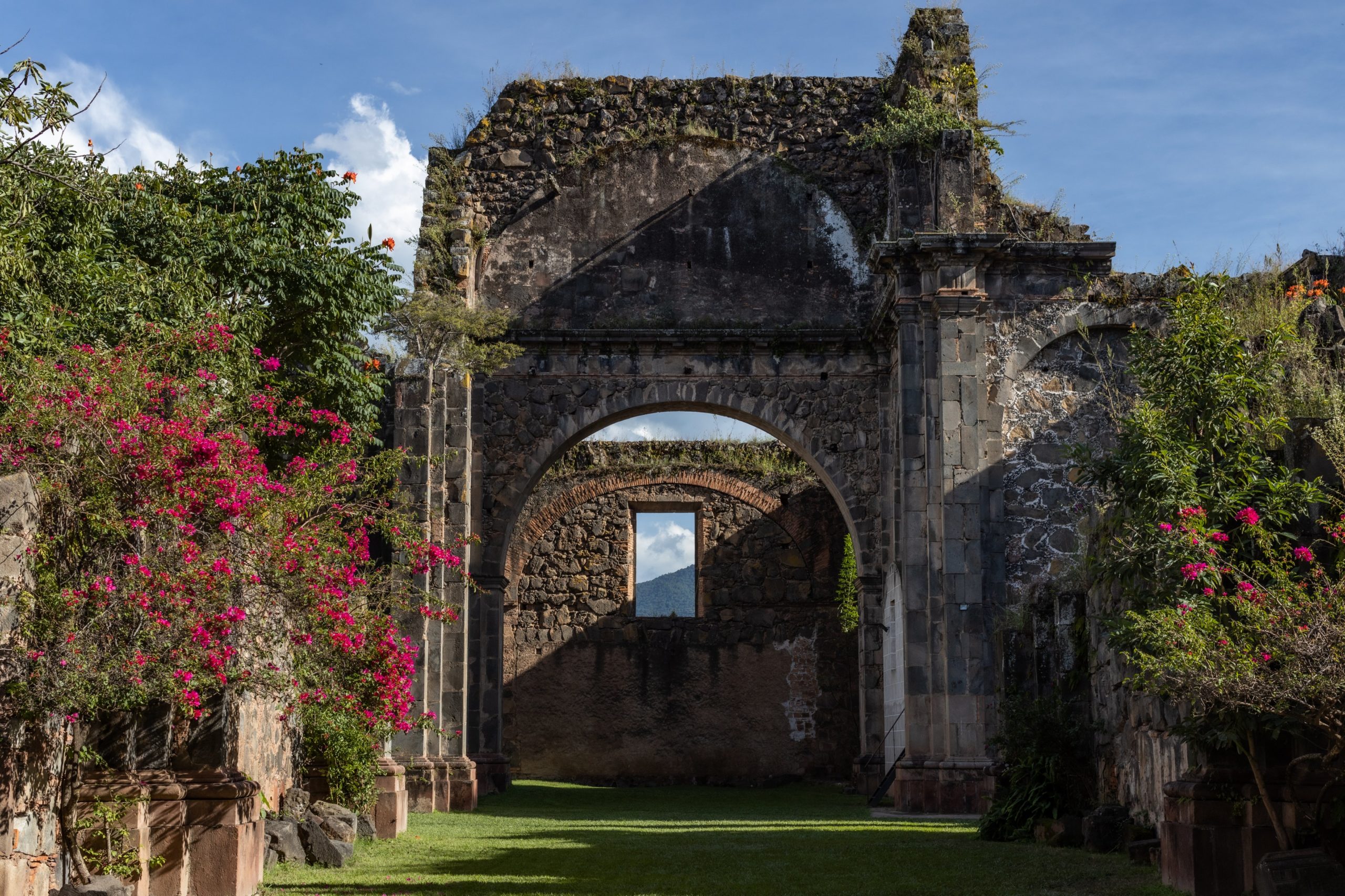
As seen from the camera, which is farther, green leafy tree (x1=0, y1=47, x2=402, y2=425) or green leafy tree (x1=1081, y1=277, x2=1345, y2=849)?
green leafy tree (x1=0, y1=47, x2=402, y2=425)

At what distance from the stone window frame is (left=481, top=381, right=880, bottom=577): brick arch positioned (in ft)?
19.9

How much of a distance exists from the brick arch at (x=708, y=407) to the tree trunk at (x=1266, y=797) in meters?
9.85

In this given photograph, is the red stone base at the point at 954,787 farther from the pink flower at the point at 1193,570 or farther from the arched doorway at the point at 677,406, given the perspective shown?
the pink flower at the point at 1193,570

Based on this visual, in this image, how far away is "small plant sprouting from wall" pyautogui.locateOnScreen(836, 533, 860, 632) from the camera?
20000mm

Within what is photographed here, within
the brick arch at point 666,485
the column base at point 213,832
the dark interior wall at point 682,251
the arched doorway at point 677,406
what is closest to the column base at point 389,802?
the column base at point 213,832

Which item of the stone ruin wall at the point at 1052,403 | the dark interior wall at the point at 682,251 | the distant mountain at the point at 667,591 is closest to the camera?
the stone ruin wall at the point at 1052,403

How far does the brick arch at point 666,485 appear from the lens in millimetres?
22219

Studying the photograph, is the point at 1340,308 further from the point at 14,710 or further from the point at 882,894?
the point at 14,710

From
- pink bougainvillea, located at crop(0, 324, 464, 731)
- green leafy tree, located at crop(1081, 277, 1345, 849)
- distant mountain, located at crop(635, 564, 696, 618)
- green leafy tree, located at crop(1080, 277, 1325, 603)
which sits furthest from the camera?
distant mountain, located at crop(635, 564, 696, 618)

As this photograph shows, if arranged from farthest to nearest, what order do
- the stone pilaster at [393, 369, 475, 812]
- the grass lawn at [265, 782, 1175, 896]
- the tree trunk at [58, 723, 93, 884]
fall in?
the stone pilaster at [393, 369, 475, 812], the grass lawn at [265, 782, 1175, 896], the tree trunk at [58, 723, 93, 884]

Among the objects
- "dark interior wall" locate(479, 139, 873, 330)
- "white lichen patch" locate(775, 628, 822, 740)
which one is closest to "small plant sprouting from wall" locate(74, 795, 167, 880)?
"dark interior wall" locate(479, 139, 873, 330)

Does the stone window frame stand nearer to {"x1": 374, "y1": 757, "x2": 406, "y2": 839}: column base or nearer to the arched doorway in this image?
the arched doorway

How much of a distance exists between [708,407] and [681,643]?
21.7 feet

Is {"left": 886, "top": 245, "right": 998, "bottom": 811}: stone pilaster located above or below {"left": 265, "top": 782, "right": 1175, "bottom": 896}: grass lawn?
above
